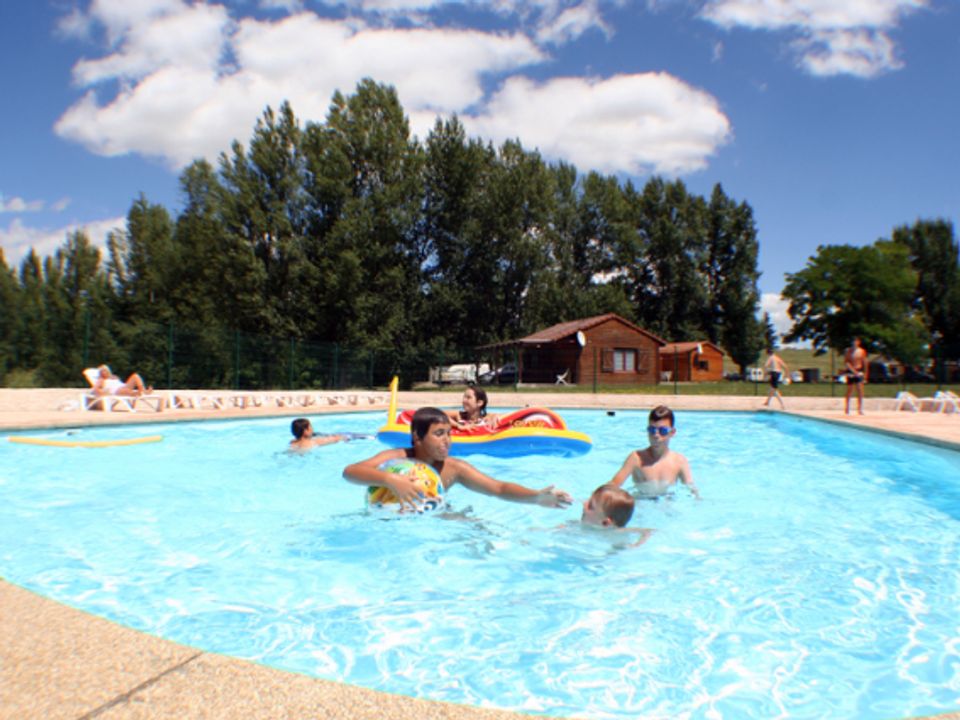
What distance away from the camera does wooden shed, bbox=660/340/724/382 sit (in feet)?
162

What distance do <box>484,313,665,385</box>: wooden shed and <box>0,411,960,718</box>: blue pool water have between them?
2911cm

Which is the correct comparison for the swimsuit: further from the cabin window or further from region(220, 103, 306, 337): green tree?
the cabin window

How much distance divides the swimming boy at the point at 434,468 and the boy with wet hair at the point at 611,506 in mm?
385

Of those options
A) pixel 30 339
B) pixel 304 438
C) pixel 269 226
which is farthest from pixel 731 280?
pixel 304 438

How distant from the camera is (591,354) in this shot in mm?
38531

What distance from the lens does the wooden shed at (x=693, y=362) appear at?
162ft

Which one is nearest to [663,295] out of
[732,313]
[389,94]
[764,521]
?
[732,313]

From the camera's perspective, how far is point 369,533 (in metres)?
5.70

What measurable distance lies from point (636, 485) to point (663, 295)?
171 feet

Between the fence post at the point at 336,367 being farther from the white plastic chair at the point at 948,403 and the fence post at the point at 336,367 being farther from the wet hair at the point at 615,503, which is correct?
the wet hair at the point at 615,503

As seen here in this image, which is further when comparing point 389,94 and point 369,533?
point 389,94

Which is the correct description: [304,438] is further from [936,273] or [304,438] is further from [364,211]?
[936,273]

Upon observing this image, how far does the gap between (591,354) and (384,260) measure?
13.0m

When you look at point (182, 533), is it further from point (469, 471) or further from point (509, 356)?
point (509, 356)
